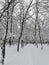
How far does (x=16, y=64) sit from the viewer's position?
36.0ft

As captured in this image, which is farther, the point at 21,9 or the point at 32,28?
the point at 32,28

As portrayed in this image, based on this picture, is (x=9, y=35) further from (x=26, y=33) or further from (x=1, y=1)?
(x=26, y=33)

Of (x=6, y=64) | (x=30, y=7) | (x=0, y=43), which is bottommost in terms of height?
(x=6, y=64)

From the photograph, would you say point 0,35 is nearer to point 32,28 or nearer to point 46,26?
point 32,28

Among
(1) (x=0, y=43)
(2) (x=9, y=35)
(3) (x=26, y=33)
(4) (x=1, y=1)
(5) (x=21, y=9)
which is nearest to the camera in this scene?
(1) (x=0, y=43)

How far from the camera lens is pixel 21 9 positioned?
19.2 m

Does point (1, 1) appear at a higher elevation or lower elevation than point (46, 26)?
higher

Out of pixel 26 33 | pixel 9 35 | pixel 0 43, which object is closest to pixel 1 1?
pixel 9 35

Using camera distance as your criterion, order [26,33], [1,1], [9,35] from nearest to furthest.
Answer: [9,35] → [1,1] → [26,33]

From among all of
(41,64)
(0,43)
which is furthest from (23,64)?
(0,43)

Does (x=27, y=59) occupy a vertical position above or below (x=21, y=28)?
below

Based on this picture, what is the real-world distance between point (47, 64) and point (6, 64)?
113 inches

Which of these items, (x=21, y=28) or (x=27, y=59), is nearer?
(x=27, y=59)

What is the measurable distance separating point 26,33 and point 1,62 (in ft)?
70.9
